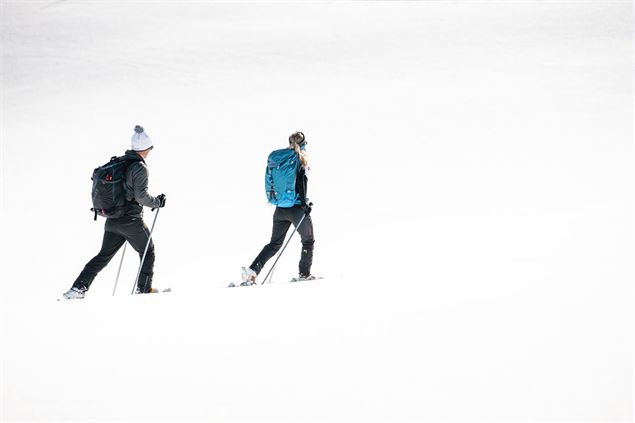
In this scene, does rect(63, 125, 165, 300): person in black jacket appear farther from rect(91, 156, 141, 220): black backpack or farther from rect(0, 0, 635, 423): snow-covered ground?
rect(0, 0, 635, 423): snow-covered ground

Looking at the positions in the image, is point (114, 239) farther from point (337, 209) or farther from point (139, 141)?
point (337, 209)

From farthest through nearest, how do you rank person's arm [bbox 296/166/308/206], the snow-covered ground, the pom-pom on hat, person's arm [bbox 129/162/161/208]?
person's arm [bbox 296/166/308/206], the pom-pom on hat, person's arm [bbox 129/162/161/208], the snow-covered ground

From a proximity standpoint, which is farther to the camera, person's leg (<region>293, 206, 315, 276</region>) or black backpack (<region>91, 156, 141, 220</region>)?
person's leg (<region>293, 206, 315, 276</region>)

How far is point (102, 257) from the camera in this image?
6484 mm

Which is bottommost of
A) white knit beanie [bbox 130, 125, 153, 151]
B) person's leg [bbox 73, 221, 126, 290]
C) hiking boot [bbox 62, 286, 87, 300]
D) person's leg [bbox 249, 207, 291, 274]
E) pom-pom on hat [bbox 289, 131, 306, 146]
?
hiking boot [bbox 62, 286, 87, 300]

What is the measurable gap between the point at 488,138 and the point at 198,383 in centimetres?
1199

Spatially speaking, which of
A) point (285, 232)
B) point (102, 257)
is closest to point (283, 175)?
point (285, 232)

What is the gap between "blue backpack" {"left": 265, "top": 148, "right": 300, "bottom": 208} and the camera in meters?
6.80

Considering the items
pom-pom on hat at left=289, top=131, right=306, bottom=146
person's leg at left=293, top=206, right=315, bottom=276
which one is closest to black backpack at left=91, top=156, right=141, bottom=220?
pom-pom on hat at left=289, top=131, right=306, bottom=146

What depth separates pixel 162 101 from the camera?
1848cm

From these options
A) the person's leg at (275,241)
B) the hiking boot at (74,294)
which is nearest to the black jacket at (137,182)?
the hiking boot at (74,294)

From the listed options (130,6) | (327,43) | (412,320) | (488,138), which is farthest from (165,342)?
(130,6)

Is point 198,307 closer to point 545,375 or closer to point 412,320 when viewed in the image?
point 412,320

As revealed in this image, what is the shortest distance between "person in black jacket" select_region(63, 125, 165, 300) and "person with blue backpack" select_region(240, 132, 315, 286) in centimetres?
90
